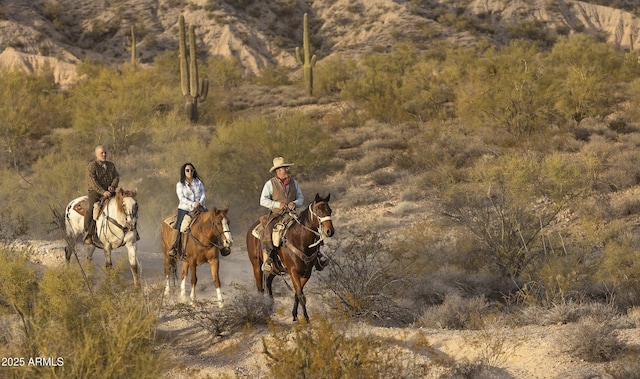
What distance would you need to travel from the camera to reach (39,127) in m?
28.8

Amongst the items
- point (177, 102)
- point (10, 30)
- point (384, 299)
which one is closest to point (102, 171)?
point (384, 299)

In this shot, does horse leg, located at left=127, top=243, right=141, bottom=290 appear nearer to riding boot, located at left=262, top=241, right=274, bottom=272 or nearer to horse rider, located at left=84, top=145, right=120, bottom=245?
horse rider, located at left=84, top=145, right=120, bottom=245

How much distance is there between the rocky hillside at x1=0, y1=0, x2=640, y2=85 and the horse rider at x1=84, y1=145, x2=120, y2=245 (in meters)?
47.8

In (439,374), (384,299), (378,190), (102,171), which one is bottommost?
(378,190)

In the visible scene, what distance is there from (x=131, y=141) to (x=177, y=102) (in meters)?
4.12

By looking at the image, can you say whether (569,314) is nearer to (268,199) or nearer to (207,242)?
(268,199)

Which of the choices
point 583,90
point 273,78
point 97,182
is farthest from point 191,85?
point 273,78

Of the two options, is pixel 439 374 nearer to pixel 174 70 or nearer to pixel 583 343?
pixel 583 343

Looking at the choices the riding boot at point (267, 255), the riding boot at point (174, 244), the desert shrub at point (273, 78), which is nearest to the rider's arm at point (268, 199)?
the riding boot at point (267, 255)

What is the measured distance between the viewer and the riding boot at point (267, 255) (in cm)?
973

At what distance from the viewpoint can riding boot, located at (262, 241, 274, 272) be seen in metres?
9.73

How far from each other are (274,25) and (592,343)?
6293cm

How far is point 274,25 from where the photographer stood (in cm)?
6700

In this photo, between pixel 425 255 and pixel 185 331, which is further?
pixel 425 255
